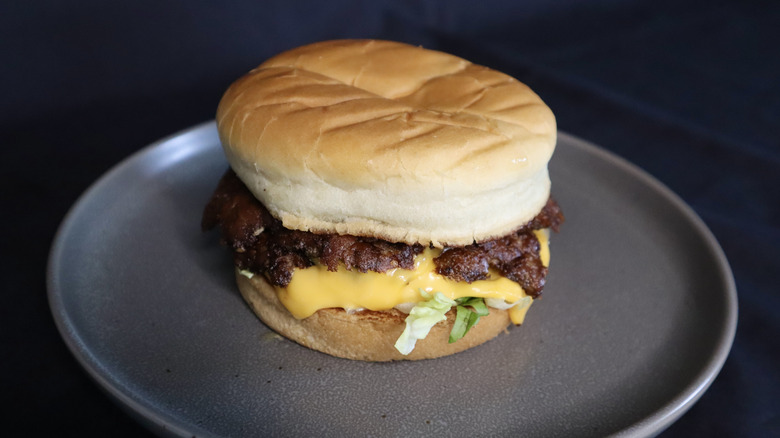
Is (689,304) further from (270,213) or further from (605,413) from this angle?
(270,213)

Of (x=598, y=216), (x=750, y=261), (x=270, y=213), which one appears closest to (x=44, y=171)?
(x=270, y=213)

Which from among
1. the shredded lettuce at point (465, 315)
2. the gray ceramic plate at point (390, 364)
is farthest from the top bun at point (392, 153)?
the gray ceramic plate at point (390, 364)

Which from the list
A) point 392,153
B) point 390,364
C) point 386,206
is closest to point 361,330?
point 390,364

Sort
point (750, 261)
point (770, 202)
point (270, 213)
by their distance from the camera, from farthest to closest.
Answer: point (770, 202)
point (750, 261)
point (270, 213)

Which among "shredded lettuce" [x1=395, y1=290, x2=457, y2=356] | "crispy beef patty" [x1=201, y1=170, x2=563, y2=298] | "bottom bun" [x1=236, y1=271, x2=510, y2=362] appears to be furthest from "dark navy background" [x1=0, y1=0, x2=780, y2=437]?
"shredded lettuce" [x1=395, y1=290, x2=457, y2=356]

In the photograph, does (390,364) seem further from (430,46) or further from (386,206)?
(430,46)

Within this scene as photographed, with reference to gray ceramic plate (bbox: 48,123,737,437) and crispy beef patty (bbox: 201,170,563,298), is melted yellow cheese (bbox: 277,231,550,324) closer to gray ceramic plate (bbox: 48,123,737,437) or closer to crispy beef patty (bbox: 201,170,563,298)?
crispy beef patty (bbox: 201,170,563,298)
